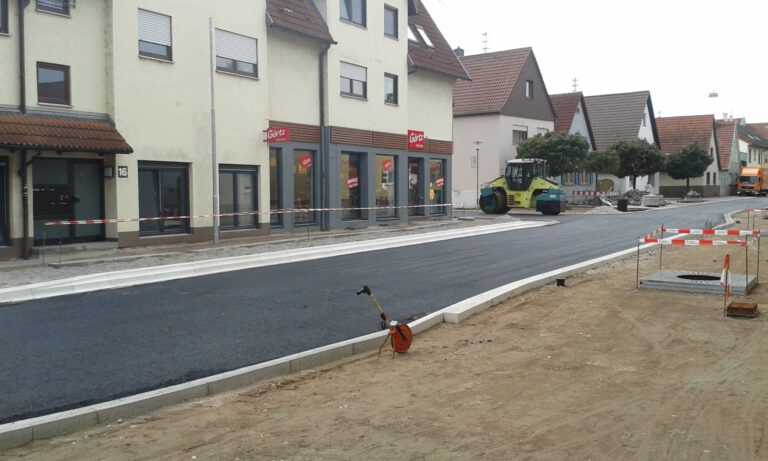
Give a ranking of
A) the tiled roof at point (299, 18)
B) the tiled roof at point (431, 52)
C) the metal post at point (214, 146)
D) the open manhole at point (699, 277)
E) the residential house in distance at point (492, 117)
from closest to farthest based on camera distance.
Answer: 1. the open manhole at point (699, 277)
2. the metal post at point (214, 146)
3. the tiled roof at point (299, 18)
4. the tiled roof at point (431, 52)
5. the residential house in distance at point (492, 117)

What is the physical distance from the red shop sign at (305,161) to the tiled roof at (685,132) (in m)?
57.0

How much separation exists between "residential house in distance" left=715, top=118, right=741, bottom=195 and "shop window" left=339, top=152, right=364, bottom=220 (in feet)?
215

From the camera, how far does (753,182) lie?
7794 cm

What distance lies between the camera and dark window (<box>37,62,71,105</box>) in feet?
55.5

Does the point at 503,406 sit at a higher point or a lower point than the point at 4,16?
lower

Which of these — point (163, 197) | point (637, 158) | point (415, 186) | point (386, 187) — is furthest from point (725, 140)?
point (163, 197)

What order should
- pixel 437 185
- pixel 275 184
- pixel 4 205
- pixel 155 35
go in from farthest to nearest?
pixel 437 185 → pixel 275 184 → pixel 155 35 → pixel 4 205

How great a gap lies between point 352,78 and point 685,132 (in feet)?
195

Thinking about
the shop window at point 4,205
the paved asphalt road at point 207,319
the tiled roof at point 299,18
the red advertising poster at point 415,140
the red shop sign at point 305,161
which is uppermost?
the tiled roof at point 299,18

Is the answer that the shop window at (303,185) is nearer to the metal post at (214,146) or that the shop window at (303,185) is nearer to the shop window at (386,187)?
the shop window at (386,187)

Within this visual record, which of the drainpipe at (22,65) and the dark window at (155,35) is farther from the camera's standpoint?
the dark window at (155,35)

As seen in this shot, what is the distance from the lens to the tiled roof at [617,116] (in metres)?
62.6

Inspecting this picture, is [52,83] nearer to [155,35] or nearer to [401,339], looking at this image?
[155,35]

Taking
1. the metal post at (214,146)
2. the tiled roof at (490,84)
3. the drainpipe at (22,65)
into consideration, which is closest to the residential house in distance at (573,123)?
the tiled roof at (490,84)
